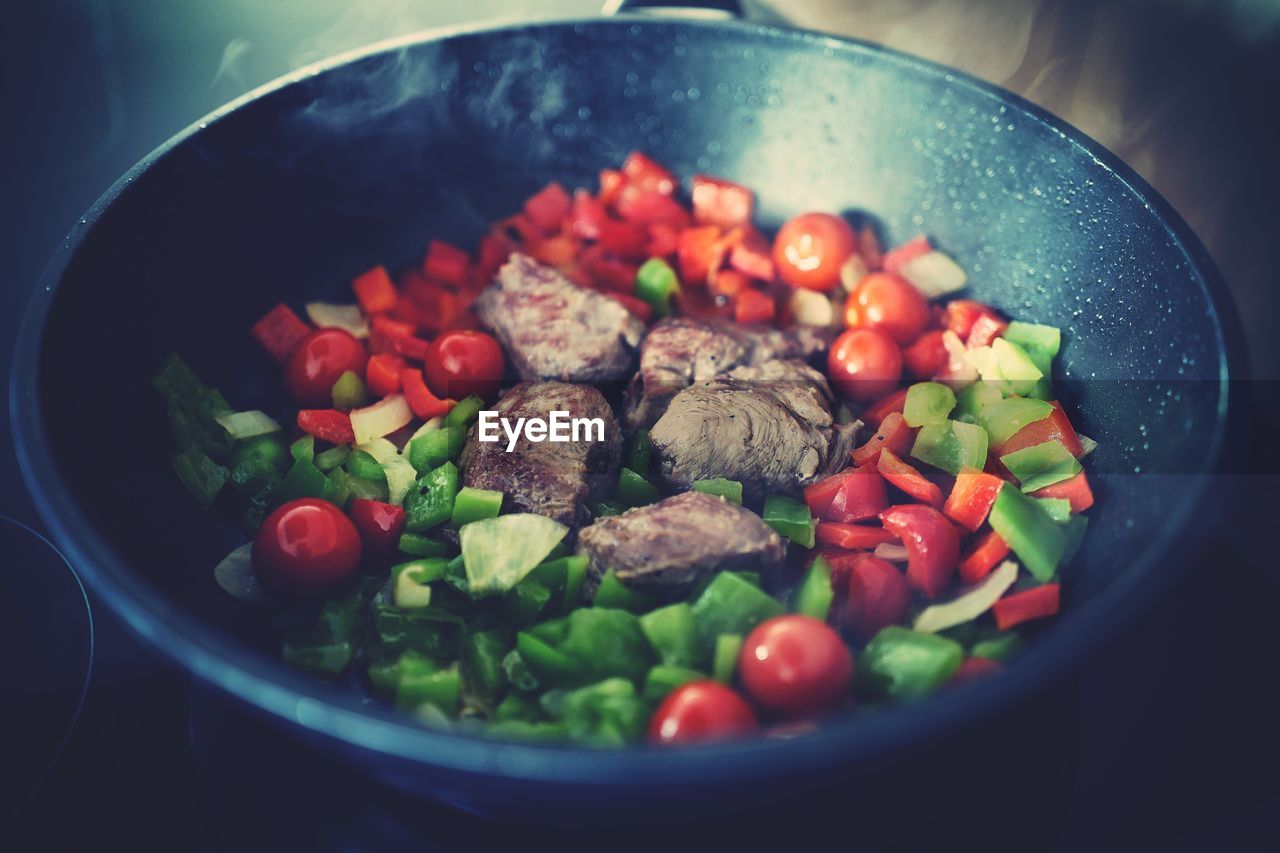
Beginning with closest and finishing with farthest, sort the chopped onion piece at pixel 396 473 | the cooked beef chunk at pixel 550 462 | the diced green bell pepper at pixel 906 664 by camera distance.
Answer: the diced green bell pepper at pixel 906 664
the cooked beef chunk at pixel 550 462
the chopped onion piece at pixel 396 473

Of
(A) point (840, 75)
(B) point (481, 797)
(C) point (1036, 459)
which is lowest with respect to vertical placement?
(B) point (481, 797)

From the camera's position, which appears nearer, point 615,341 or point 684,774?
point 684,774

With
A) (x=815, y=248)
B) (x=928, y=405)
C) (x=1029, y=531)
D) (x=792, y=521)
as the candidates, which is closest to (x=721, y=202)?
(x=815, y=248)

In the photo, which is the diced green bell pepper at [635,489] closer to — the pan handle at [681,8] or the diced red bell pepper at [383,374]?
the diced red bell pepper at [383,374]

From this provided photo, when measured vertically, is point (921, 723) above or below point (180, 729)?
above

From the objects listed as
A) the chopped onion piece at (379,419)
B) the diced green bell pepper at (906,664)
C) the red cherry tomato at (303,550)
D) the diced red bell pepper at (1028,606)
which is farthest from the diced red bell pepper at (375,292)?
the diced red bell pepper at (1028,606)

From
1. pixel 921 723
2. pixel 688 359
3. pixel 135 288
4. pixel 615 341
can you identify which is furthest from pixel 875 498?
pixel 135 288

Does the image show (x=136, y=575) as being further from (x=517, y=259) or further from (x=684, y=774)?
(x=517, y=259)

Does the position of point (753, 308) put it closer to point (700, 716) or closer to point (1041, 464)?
point (1041, 464)
